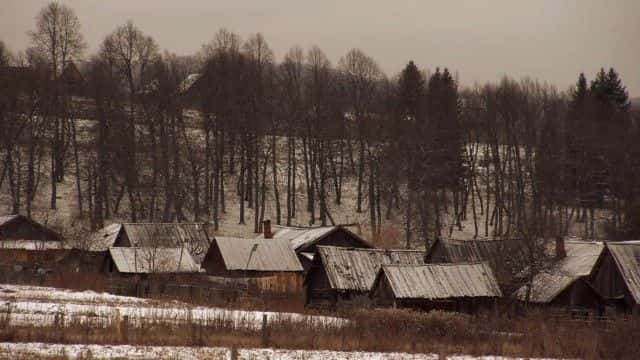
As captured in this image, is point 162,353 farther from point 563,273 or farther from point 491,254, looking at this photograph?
point 491,254

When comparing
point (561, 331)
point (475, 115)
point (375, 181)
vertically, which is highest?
point (475, 115)

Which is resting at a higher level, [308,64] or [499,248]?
[308,64]

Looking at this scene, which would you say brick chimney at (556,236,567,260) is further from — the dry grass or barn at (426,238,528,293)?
the dry grass

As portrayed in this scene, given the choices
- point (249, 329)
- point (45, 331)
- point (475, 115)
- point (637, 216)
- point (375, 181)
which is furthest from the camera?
point (475, 115)

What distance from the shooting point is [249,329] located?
32.3 metres

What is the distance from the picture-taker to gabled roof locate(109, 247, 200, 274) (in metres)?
55.9

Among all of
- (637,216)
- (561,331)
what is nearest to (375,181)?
(637,216)

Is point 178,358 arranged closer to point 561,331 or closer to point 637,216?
point 561,331

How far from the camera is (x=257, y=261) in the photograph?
56844mm

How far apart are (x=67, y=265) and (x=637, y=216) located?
3938 cm

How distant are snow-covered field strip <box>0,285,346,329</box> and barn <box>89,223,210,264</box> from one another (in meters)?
14.5

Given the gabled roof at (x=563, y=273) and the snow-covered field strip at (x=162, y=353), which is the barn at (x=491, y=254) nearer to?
the gabled roof at (x=563, y=273)

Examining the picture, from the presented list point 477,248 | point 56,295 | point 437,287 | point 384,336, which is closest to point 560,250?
point 477,248

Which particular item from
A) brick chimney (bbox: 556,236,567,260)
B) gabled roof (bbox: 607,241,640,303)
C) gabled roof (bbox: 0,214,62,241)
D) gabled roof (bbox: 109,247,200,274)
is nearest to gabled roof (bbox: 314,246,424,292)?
brick chimney (bbox: 556,236,567,260)
